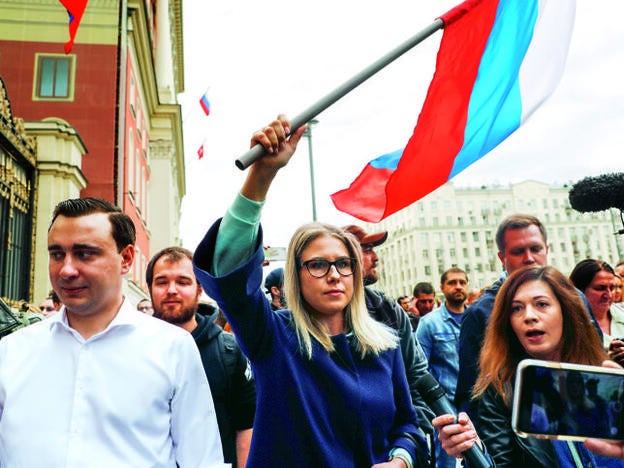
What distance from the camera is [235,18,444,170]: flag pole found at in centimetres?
178

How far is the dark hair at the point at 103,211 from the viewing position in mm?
2111

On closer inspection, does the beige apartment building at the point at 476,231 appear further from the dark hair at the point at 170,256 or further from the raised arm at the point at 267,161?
the raised arm at the point at 267,161

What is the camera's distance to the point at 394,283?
111 meters

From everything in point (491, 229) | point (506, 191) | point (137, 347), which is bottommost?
point (137, 347)

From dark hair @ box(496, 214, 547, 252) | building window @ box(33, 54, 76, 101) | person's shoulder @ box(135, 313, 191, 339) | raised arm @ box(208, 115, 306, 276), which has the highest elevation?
building window @ box(33, 54, 76, 101)

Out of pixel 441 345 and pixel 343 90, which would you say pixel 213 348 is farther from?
pixel 441 345

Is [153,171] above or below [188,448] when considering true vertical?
above

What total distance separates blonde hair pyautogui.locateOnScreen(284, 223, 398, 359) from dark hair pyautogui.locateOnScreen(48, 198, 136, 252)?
26.1 inches

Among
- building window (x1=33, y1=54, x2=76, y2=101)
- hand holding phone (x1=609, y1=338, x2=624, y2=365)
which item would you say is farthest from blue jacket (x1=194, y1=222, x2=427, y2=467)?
building window (x1=33, y1=54, x2=76, y2=101)

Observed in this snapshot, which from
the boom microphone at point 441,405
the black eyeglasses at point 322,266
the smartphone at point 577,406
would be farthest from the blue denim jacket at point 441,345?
the smartphone at point 577,406

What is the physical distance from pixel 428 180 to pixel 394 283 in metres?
109

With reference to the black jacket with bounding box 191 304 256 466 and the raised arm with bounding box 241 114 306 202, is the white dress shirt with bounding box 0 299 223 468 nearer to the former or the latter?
the raised arm with bounding box 241 114 306 202

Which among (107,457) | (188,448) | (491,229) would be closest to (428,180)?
(188,448)

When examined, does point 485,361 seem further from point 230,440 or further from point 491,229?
point 491,229
